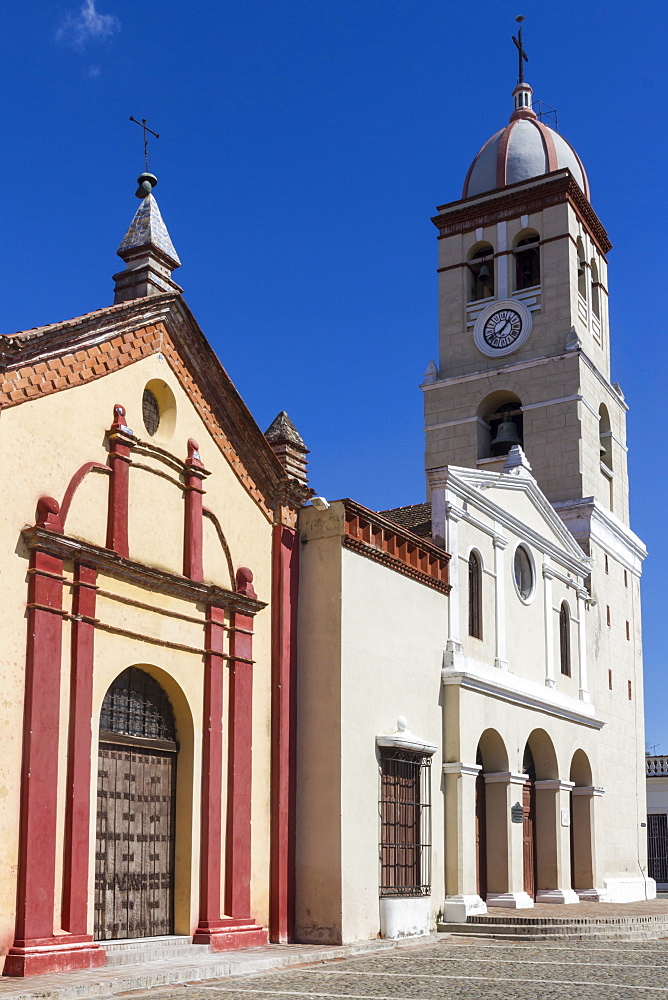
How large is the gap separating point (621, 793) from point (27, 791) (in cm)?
1866

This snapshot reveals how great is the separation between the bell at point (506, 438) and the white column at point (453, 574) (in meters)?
8.18

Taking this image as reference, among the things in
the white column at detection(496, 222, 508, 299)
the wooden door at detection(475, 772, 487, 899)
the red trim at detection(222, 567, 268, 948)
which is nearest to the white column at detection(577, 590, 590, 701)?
the wooden door at detection(475, 772, 487, 899)

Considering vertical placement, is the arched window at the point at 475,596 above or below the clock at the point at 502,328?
below

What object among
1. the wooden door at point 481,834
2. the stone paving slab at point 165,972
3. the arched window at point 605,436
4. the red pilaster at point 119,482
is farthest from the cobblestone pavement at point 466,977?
the arched window at point 605,436

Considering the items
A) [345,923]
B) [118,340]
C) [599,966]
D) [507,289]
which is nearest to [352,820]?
[345,923]

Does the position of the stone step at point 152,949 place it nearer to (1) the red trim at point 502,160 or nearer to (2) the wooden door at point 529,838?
(2) the wooden door at point 529,838

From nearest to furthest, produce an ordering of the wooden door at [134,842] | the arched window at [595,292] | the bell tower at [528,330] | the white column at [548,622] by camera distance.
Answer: the wooden door at [134,842]
the white column at [548,622]
the bell tower at [528,330]
the arched window at [595,292]

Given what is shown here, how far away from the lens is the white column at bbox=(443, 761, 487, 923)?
17.7 meters

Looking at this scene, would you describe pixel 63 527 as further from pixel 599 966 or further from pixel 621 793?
pixel 621 793

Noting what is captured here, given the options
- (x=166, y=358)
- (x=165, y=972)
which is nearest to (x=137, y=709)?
(x=165, y=972)

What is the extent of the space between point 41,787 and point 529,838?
12.8 meters

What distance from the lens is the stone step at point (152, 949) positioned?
12.0 meters

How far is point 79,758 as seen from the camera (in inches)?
475

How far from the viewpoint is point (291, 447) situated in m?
16.6
